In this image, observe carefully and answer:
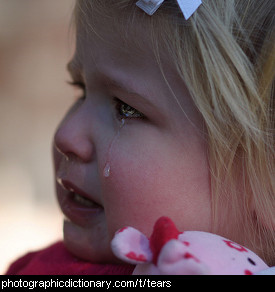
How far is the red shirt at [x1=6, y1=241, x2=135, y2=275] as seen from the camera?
1.08m

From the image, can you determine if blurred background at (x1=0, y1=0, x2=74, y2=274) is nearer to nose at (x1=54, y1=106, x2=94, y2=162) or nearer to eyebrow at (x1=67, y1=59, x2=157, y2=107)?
nose at (x1=54, y1=106, x2=94, y2=162)

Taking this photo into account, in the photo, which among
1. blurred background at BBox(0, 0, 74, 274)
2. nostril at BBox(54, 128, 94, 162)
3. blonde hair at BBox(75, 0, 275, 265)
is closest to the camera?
blonde hair at BBox(75, 0, 275, 265)

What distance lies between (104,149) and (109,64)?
18 centimetres

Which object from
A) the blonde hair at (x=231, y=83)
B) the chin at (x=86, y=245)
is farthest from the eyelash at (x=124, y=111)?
the chin at (x=86, y=245)

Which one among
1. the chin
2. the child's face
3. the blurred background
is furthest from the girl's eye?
the blurred background

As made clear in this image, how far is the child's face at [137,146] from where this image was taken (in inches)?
38.3

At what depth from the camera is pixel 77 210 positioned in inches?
45.4

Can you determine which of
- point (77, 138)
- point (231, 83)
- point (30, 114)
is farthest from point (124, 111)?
point (30, 114)

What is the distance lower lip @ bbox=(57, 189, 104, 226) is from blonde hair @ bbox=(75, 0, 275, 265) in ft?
0.96

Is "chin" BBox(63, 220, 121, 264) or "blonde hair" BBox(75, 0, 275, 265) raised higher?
"blonde hair" BBox(75, 0, 275, 265)

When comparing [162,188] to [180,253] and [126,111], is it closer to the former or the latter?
[126,111]

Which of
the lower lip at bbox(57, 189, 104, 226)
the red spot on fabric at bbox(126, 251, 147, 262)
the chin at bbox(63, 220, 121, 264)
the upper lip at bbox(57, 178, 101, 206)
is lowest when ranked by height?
the chin at bbox(63, 220, 121, 264)
